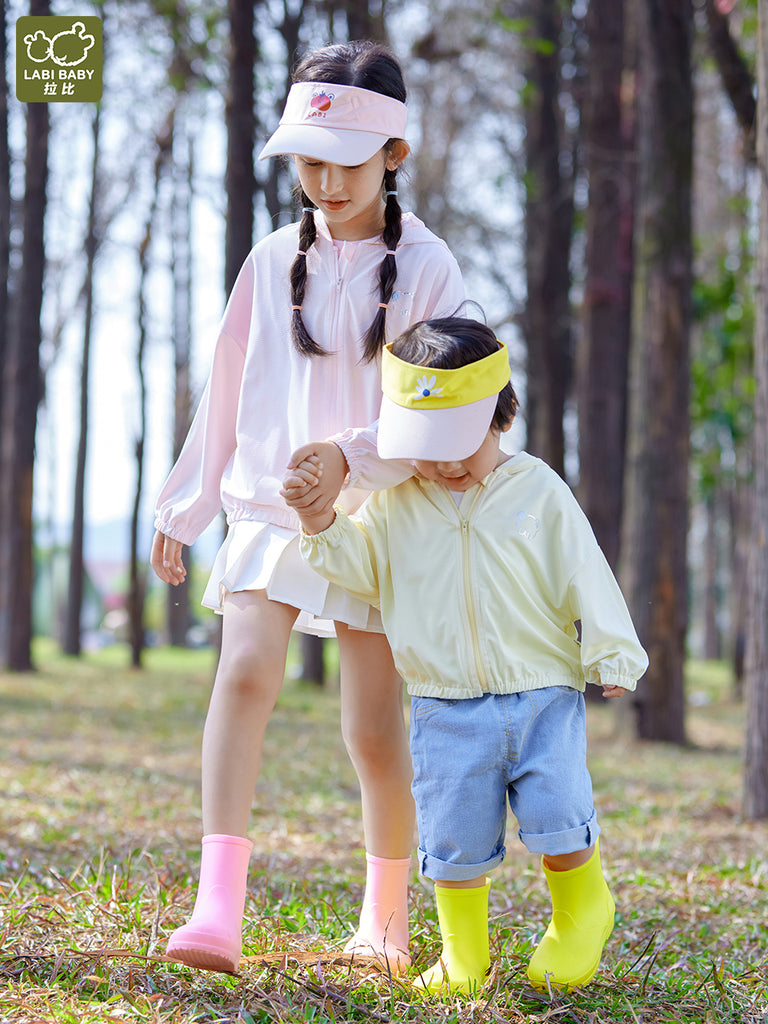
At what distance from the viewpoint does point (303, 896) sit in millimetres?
3057

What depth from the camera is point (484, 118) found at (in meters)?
16.1

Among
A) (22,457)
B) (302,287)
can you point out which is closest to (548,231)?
(22,457)

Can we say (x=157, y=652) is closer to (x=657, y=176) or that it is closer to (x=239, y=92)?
(x=239, y=92)

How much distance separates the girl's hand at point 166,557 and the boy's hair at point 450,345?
0.68 metres

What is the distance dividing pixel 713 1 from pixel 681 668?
4137mm

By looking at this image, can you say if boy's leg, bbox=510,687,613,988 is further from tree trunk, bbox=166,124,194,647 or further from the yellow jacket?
tree trunk, bbox=166,124,194,647

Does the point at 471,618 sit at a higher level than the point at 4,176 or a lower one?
lower

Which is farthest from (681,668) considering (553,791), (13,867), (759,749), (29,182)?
(29,182)

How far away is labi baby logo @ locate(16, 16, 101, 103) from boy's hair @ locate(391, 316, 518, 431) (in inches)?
89.0

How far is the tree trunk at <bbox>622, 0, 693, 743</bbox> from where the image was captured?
24.2ft

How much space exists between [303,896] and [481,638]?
1327 mm

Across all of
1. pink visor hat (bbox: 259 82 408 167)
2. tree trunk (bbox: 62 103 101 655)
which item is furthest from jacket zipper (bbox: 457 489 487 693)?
tree trunk (bbox: 62 103 101 655)

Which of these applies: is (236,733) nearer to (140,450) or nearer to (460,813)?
(460,813)

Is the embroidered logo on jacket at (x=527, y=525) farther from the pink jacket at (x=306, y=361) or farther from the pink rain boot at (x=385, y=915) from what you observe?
the pink rain boot at (x=385, y=915)
